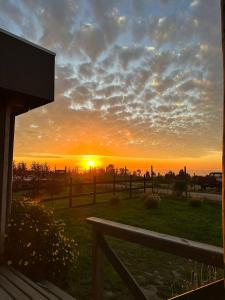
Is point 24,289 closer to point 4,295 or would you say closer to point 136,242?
point 4,295

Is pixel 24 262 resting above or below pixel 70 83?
below

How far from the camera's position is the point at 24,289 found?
10.7 feet

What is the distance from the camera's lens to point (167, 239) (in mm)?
1719

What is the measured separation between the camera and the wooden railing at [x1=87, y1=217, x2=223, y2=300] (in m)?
1.47

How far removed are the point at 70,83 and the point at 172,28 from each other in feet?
17.2

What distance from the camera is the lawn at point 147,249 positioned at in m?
4.14

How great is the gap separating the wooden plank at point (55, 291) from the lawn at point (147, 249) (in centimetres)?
41

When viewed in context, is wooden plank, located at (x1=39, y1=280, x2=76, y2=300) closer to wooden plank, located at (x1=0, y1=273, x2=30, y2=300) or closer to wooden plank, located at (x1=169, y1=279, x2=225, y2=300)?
wooden plank, located at (x1=0, y1=273, x2=30, y2=300)

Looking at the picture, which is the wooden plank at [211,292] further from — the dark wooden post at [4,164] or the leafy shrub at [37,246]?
the dark wooden post at [4,164]

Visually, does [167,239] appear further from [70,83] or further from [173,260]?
[70,83]

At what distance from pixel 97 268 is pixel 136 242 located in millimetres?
733

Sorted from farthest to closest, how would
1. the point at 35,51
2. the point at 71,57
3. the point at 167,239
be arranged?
the point at 71,57 < the point at 35,51 < the point at 167,239

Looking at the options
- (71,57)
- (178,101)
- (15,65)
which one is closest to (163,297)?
(15,65)

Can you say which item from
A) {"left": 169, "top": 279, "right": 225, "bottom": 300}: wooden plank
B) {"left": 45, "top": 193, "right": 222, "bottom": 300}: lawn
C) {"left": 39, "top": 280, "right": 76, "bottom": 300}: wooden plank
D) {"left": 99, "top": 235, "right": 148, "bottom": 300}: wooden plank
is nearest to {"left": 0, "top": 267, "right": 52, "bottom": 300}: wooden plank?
{"left": 39, "top": 280, "right": 76, "bottom": 300}: wooden plank
